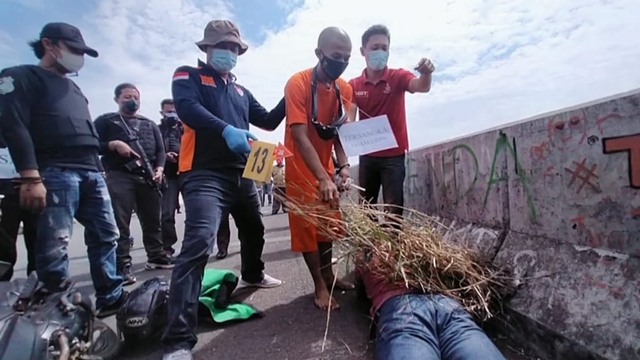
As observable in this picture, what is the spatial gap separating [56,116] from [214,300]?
1680 millimetres

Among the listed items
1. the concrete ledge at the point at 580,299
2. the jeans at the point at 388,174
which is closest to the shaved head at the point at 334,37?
the jeans at the point at 388,174

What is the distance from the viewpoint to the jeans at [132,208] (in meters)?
3.52

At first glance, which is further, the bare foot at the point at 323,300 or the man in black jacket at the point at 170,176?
the man in black jacket at the point at 170,176

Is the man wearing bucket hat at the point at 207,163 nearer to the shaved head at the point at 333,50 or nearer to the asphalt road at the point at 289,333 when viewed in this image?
the asphalt road at the point at 289,333

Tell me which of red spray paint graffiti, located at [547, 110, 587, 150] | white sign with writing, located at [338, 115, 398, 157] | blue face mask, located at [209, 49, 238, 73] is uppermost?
blue face mask, located at [209, 49, 238, 73]

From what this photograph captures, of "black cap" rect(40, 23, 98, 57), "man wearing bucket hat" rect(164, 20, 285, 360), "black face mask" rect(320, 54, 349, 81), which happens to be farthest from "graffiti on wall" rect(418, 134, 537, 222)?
"black cap" rect(40, 23, 98, 57)

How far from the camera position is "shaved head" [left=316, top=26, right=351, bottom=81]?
2.41 metres

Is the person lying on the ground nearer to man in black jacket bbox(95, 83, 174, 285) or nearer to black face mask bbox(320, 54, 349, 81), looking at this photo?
black face mask bbox(320, 54, 349, 81)

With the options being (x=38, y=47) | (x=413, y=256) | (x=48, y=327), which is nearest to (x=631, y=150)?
(x=413, y=256)

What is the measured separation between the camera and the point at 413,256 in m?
1.97

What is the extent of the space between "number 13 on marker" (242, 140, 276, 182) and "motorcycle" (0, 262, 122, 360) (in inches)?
45.3

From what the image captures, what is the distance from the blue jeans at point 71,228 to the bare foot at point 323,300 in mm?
Result: 1511

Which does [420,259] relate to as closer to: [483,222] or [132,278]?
[483,222]

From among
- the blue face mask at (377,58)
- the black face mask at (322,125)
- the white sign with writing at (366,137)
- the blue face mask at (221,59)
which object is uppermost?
the blue face mask at (377,58)
